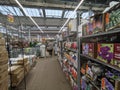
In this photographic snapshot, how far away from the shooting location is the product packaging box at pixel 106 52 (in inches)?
56.6

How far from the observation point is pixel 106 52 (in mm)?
1562

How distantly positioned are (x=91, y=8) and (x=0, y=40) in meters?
4.80

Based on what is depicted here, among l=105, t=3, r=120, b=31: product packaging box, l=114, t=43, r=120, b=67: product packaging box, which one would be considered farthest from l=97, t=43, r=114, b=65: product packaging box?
l=105, t=3, r=120, b=31: product packaging box

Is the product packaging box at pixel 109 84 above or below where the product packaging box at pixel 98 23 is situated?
below

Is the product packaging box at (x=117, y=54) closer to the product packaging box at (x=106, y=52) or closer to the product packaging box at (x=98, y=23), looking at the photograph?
the product packaging box at (x=106, y=52)

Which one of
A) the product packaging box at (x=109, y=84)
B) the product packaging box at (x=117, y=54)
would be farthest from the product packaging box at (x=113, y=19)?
the product packaging box at (x=109, y=84)

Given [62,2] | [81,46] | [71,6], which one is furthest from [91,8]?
[81,46]

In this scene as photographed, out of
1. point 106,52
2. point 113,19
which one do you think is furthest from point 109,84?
point 113,19

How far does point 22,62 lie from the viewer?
4.32 meters

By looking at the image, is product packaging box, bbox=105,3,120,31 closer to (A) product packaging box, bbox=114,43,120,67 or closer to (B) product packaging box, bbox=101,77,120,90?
(A) product packaging box, bbox=114,43,120,67

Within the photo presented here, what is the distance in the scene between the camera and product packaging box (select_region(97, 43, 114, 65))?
144 centimetres

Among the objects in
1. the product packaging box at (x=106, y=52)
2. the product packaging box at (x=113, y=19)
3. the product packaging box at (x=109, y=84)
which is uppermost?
the product packaging box at (x=113, y=19)

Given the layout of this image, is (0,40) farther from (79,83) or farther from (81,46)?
(79,83)

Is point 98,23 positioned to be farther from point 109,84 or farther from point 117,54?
point 109,84
